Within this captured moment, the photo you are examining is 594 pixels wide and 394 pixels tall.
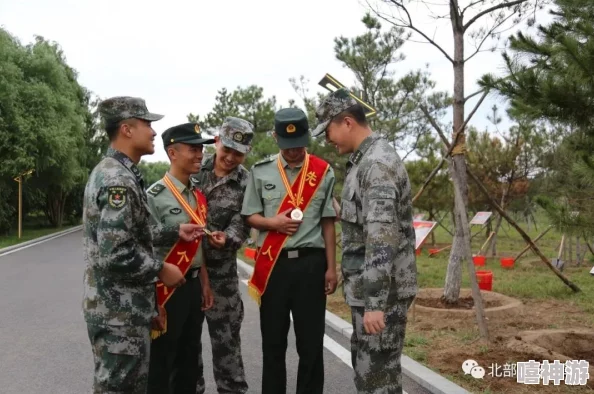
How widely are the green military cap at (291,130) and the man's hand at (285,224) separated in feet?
1.39

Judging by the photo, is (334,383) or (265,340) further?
(334,383)

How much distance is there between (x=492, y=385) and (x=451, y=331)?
1.79 metres

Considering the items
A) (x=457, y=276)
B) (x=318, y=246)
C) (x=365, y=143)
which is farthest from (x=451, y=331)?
(x=365, y=143)

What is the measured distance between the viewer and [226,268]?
3949 mm

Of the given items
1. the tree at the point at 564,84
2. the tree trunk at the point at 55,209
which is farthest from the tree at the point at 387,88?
the tree trunk at the point at 55,209

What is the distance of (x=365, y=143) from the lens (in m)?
3.05

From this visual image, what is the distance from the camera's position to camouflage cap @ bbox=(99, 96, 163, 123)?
290 cm

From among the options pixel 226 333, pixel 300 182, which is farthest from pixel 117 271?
pixel 226 333

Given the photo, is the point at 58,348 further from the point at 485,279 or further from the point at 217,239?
the point at 485,279

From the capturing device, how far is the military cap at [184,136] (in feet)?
11.4

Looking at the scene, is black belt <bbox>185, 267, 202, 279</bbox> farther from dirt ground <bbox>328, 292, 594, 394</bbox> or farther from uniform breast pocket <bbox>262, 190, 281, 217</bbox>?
dirt ground <bbox>328, 292, 594, 394</bbox>

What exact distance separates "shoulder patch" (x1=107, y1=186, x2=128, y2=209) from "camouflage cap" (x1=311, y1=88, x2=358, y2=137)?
Answer: 105 cm

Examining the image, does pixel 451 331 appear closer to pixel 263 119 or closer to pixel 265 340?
pixel 265 340

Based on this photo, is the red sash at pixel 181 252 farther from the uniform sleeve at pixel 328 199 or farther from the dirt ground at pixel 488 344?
the dirt ground at pixel 488 344
